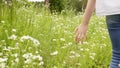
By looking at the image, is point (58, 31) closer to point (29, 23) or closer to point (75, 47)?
point (29, 23)

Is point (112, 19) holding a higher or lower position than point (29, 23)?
higher

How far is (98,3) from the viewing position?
212cm

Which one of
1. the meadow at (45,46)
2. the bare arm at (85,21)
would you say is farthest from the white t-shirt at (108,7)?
the meadow at (45,46)

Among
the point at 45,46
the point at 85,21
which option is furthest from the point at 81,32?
the point at 45,46

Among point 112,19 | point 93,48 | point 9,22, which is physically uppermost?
point 112,19

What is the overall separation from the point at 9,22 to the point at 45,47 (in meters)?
0.87

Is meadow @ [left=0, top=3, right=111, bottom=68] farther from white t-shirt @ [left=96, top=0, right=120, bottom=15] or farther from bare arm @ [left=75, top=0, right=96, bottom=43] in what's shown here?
white t-shirt @ [left=96, top=0, right=120, bottom=15]

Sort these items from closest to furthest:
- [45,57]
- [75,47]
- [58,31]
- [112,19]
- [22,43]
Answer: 1. [112,19]
2. [22,43]
3. [45,57]
4. [75,47]
5. [58,31]

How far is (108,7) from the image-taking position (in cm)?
206

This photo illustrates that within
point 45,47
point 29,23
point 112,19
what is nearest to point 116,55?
point 112,19

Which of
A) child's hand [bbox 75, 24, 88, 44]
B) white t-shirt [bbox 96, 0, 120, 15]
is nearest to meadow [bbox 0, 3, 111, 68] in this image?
child's hand [bbox 75, 24, 88, 44]

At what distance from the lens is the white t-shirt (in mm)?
2043

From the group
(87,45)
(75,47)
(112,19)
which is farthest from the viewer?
(87,45)

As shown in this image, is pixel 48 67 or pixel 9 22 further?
pixel 9 22
